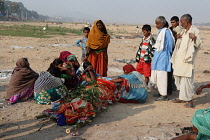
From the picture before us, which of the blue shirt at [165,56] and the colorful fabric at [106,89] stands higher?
the blue shirt at [165,56]

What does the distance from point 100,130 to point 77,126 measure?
1.27 ft

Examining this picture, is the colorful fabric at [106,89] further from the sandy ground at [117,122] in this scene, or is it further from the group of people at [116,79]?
the sandy ground at [117,122]

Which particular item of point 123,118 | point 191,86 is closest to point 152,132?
point 123,118

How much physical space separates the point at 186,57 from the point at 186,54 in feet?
0.23

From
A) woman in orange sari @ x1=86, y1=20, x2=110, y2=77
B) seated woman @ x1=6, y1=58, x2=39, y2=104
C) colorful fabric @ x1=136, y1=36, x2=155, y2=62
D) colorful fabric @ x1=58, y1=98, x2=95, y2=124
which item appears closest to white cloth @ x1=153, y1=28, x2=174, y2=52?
colorful fabric @ x1=136, y1=36, x2=155, y2=62

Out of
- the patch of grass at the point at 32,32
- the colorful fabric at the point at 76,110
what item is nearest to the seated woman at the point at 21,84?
the colorful fabric at the point at 76,110

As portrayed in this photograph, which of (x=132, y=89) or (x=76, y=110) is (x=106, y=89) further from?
(x=76, y=110)

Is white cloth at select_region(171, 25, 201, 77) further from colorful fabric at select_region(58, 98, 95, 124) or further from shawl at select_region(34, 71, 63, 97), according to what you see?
shawl at select_region(34, 71, 63, 97)

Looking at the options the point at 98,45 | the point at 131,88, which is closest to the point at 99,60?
the point at 98,45

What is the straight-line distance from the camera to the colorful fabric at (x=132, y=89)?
16.2 ft

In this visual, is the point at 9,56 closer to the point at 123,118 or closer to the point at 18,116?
the point at 18,116

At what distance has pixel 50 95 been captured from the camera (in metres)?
4.65

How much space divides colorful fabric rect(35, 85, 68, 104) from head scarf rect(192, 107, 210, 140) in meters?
3.14

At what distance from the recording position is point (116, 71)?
7918 millimetres
